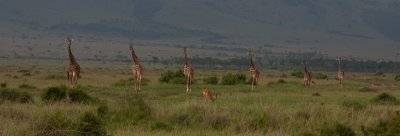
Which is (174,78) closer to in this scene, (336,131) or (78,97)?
(78,97)

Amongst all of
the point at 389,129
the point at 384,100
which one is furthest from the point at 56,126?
the point at 384,100

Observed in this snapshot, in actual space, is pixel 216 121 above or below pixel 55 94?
below

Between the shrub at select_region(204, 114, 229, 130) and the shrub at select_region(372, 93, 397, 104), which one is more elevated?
the shrub at select_region(204, 114, 229, 130)

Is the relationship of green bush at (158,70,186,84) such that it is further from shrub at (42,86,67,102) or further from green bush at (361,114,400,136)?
green bush at (361,114,400,136)

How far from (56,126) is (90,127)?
537 millimetres

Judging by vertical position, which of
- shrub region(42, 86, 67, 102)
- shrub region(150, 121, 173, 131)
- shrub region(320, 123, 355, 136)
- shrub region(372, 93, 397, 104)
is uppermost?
shrub region(42, 86, 67, 102)

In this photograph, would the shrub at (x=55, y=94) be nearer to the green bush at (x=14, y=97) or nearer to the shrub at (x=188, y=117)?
the green bush at (x=14, y=97)

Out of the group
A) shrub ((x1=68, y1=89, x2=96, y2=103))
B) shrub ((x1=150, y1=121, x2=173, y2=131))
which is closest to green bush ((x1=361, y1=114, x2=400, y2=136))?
shrub ((x1=150, y1=121, x2=173, y2=131))

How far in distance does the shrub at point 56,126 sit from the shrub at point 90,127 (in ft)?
0.46

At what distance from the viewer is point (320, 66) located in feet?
379

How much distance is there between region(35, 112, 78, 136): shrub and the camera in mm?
11258

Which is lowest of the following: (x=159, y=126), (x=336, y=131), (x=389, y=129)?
(x=159, y=126)

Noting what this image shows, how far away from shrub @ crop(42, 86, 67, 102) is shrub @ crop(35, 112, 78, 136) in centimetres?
662

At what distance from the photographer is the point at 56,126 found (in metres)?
11.5
